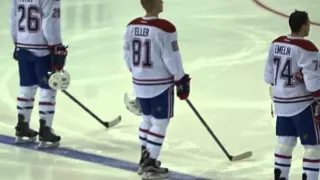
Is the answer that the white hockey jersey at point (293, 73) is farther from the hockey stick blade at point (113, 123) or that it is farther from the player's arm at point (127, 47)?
the hockey stick blade at point (113, 123)

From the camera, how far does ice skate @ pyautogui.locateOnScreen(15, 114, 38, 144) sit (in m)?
4.93

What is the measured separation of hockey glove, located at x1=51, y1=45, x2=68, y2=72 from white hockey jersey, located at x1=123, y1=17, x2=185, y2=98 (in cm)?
56

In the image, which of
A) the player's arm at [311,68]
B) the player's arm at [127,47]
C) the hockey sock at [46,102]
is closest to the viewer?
the player's arm at [311,68]

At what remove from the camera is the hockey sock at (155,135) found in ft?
13.9

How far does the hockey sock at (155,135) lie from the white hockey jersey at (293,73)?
0.67 metres

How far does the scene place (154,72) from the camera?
4.16 metres

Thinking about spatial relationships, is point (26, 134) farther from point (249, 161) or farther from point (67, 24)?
point (67, 24)

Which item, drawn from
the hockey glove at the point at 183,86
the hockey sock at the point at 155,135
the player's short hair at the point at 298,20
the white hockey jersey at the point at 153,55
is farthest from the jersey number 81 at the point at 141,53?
the player's short hair at the point at 298,20

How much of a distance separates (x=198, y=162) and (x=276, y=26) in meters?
4.12

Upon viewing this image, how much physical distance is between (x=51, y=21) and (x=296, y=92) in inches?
64.7

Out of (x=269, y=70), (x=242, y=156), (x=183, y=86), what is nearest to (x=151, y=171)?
(x=183, y=86)

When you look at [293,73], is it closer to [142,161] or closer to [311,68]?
[311,68]

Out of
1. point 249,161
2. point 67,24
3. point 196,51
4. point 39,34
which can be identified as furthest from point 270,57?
point 67,24

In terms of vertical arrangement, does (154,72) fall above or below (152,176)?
above
